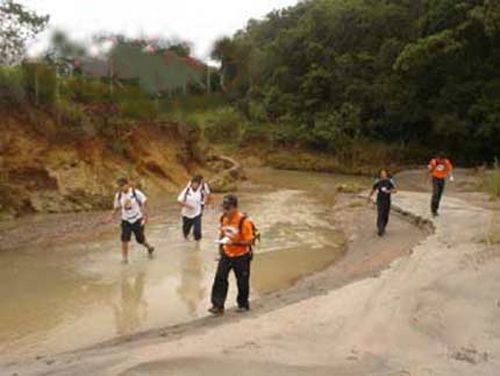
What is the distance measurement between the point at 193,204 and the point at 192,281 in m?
3.16

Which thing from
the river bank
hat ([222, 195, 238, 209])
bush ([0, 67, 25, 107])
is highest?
bush ([0, 67, 25, 107])

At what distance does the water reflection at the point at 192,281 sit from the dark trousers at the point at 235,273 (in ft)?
2.89

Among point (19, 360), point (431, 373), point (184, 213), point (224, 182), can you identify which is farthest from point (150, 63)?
point (431, 373)

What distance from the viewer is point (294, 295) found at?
459 inches

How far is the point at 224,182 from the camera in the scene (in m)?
29.8

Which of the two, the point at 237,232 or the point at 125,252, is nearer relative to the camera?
the point at 237,232

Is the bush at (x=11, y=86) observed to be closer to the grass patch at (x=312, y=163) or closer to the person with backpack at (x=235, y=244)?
the person with backpack at (x=235, y=244)

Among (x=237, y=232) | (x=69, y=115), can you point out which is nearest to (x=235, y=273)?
(x=237, y=232)

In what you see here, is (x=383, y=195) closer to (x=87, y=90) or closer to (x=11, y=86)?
(x=11, y=86)

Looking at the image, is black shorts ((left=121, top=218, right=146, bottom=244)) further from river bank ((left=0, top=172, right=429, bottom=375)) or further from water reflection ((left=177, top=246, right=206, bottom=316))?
river bank ((left=0, top=172, right=429, bottom=375))

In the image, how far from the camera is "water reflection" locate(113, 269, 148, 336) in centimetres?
1056

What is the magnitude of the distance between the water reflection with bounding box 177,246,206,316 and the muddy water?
0.06ft

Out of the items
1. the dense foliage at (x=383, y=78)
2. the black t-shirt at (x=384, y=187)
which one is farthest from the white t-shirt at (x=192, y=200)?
the dense foliage at (x=383, y=78)

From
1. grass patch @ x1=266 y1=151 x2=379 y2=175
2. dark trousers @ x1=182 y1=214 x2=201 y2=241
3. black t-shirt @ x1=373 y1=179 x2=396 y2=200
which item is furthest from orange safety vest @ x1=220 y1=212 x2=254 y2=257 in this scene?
grass patch @ x1=266 y1=151 x2=379 y2=175
